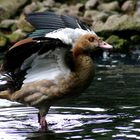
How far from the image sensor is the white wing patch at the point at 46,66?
10055mm

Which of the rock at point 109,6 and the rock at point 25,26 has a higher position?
the rock at point 109,6

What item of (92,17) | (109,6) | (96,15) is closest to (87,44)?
(96,15)

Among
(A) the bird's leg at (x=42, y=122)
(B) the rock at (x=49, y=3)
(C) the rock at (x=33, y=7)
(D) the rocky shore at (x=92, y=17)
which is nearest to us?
(A) the bird's leg at (x=42, y=122)

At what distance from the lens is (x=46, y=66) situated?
1030 cm

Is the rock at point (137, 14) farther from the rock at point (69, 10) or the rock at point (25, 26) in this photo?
the rock at point (25, 26)

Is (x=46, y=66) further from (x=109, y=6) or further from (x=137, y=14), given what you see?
(x=109, y=6)

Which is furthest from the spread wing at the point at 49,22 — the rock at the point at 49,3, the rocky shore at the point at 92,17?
the rock at the point at 49,3

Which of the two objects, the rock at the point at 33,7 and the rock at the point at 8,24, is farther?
the rock at the point at 33,7

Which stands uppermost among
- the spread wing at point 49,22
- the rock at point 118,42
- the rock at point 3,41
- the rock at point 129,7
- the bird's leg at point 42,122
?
the rock at point 129,7

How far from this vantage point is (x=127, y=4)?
32.8 metres

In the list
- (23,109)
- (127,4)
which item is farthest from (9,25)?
(23,109)

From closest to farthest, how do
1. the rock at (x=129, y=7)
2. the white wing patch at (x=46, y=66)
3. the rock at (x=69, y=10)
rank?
the white wing patch at (x=46, y=66)
the rock at (x=129, y=7)
the rock at (x=69, y=10)

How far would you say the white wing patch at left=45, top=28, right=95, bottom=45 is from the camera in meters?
9.81

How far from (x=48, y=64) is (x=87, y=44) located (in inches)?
27.8
